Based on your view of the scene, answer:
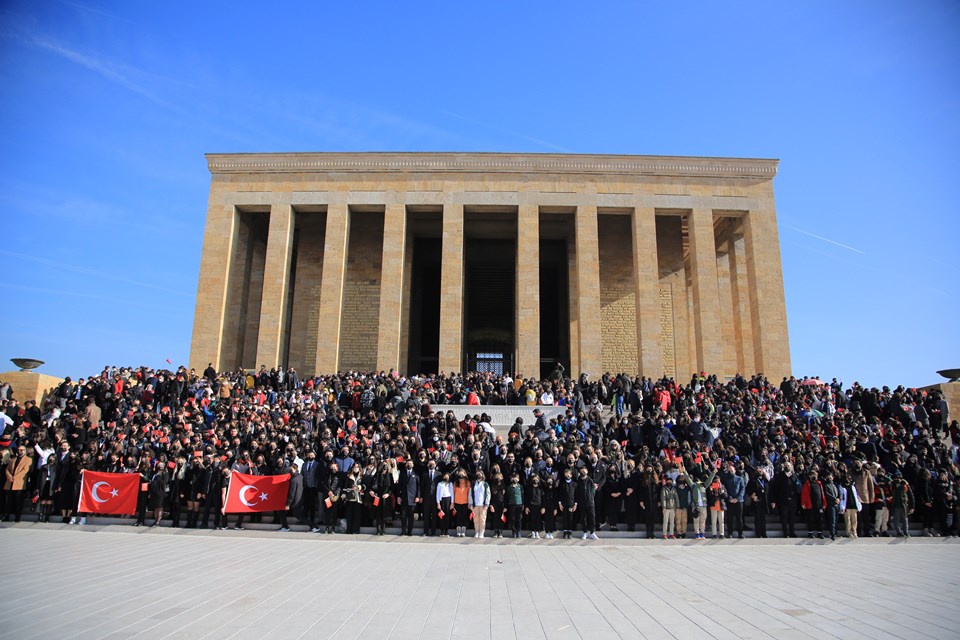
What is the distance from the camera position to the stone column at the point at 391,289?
82.6 ft

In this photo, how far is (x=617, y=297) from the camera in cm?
2889

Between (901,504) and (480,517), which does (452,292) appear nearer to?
(480,517)

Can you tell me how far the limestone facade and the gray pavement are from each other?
589 inches

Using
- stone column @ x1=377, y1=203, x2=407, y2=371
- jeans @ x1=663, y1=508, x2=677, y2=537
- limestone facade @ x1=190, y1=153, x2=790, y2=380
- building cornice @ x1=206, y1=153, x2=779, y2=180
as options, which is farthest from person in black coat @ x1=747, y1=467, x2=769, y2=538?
building cornice @ x1=206, y1=153, x2=779, y2=180

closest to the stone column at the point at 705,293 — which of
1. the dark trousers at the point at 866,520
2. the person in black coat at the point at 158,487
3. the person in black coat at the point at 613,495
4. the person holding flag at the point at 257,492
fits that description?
the dark trousers at the point at 866,520

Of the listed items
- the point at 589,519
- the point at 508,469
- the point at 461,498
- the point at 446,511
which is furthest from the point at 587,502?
the point at 446,511

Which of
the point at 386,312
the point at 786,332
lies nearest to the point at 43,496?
the point at 386,312

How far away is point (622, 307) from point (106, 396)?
20.8 metres

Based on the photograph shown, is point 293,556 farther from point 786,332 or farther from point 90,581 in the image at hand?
point 786,332

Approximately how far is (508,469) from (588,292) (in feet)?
47.5

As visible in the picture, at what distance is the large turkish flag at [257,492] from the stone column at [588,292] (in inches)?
580

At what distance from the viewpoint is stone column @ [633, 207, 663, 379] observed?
977 inches

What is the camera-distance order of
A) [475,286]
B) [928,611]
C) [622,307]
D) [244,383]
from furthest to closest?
[475,286], [622,307], [244,383], [928,611]

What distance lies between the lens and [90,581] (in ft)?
22.9
